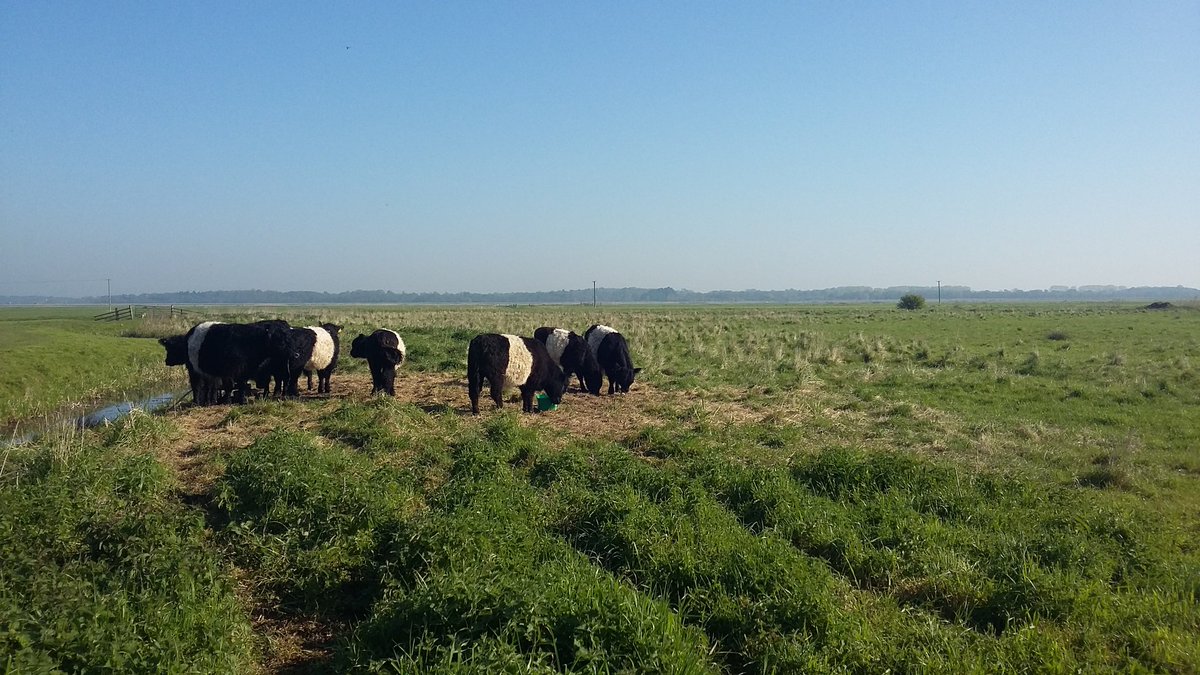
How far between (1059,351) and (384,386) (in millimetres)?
23969

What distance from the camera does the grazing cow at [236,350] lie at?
13.1 metres

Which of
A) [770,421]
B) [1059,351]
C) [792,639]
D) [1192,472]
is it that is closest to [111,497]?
[792,639]

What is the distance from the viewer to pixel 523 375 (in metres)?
13.1

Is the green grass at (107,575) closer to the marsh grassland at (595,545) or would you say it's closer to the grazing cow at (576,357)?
the marsh grassland at (595,545)

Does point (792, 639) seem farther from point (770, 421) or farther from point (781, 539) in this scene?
point (770, 421)

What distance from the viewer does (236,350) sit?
13156 millimetres

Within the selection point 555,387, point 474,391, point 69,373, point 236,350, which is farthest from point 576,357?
point 69,373

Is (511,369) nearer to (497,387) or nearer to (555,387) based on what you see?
(497,387)

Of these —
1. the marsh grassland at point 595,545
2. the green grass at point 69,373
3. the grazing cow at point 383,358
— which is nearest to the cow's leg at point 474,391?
the marsh grassland at point 595,545

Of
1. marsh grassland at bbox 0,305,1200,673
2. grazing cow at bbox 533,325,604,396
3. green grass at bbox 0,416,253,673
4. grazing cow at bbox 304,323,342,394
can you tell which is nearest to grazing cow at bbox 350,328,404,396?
grazing cow at bbox 304,323,342,394

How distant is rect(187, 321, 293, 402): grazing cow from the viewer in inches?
516

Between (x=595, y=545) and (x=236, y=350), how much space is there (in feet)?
33.1

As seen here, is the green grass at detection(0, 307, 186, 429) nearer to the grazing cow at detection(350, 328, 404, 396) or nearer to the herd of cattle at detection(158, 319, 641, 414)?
the herd of cattle at detection(158, 319, 641, 414)

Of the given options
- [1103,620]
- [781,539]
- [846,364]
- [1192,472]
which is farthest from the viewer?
[846,364]
